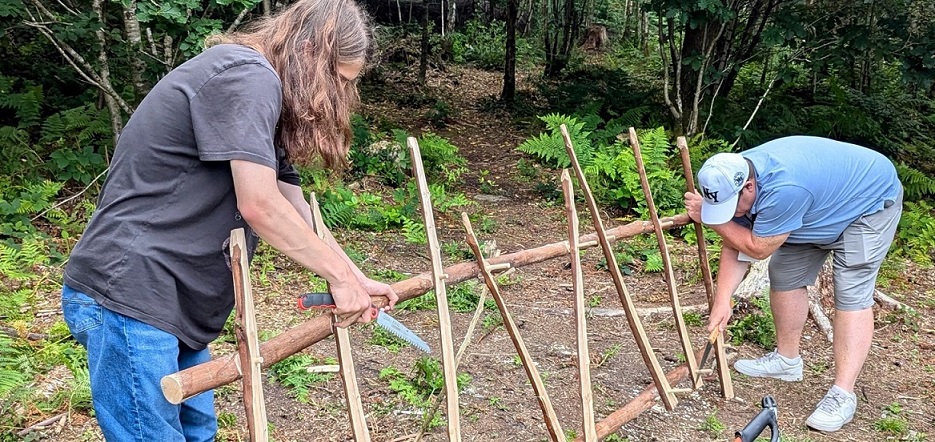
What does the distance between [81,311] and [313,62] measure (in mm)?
891

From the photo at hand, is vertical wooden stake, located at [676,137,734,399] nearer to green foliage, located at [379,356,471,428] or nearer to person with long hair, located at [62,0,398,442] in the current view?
green foliage, located at [379,356,471,428]

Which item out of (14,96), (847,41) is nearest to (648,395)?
A: (847,41)

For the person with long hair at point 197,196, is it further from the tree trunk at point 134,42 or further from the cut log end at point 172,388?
the tree trunk at point 134,42

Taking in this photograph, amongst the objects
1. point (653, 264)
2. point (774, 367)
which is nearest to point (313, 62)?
point (774, 367)

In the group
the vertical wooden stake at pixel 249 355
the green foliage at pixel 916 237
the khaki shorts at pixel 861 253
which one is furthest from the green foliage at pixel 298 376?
the green foliage at pixel 916 237

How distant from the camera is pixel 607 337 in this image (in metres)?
4.63

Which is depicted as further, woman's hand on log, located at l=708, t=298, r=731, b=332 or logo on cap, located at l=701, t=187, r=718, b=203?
woman's hand on log, located at l=708, t=298, r=731, b=332

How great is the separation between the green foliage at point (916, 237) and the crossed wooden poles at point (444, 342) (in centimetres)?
360

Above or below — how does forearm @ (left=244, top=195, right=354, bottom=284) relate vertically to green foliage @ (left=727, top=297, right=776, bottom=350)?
above

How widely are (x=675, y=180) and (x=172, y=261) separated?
19.1ft

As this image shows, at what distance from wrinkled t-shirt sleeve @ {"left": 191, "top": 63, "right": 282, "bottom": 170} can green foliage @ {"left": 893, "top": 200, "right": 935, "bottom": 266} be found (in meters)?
6.33

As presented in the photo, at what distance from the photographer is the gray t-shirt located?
1630 millimetres

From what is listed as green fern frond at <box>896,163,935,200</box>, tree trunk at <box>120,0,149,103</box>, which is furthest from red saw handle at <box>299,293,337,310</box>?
green fern frond at <box>896,163,935,200</box>

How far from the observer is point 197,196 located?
175 centimetres
